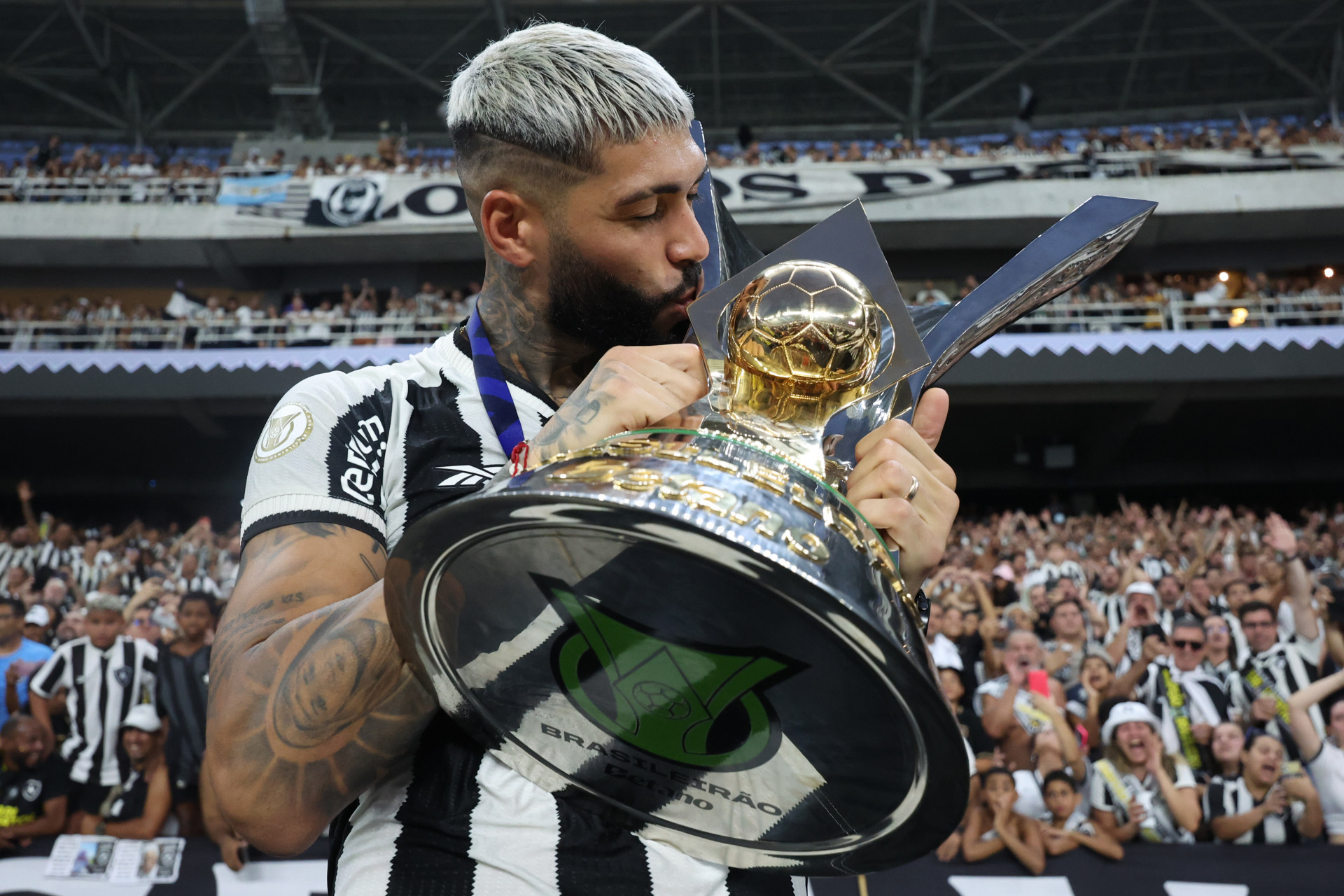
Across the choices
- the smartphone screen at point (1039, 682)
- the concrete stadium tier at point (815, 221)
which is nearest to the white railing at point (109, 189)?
the concrete stadium tier at point (815, 221)

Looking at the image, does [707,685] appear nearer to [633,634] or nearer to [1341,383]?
[633,634]

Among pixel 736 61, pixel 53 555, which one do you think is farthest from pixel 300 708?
pixel 736 61

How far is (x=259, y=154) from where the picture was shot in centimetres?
1673

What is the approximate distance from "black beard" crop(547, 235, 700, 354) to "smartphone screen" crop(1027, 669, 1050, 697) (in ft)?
11.9

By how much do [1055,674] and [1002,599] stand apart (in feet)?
4.92

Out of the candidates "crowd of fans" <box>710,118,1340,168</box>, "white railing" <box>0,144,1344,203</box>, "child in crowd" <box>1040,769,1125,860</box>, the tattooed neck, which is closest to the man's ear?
the tattooed neck

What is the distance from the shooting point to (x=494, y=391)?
1095 mm

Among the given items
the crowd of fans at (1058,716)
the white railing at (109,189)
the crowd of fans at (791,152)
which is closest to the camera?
the crowd of fans at (1058,716)

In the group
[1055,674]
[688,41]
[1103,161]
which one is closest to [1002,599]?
[1055,674]

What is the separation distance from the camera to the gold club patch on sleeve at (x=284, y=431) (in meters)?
0.97

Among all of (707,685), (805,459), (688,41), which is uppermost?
(688,41)

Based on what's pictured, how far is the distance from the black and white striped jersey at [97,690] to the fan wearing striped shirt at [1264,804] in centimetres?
421

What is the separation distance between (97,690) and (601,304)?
3.93m

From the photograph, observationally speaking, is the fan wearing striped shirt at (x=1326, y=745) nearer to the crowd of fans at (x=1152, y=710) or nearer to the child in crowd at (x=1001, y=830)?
the crowd of fans at (x=1152, y=710)
